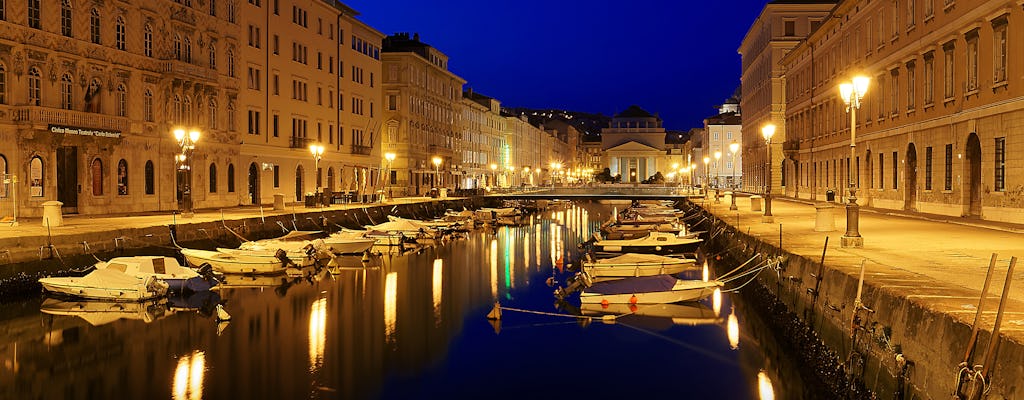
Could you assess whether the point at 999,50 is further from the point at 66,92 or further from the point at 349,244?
the point at 66,92

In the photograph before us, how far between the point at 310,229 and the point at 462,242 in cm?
1020

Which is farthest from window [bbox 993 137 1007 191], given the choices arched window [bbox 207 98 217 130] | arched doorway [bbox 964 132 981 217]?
arched window [bbox 207 98 217 130]

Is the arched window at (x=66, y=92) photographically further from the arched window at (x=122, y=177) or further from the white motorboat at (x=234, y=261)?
the white motorboat at (x=234, y=261)

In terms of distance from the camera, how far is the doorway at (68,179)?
1673 inches

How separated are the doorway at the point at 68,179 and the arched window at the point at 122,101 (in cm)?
356

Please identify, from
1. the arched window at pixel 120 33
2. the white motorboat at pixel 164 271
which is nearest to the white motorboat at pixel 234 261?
the white motorboat at pixel 164 271

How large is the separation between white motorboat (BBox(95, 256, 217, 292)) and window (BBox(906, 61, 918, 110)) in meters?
34.4

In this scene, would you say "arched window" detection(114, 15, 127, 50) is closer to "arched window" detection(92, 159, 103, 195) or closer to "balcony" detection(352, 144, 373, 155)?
"arched window" detection(92, 159, 103, 195)

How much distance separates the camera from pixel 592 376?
736 inches

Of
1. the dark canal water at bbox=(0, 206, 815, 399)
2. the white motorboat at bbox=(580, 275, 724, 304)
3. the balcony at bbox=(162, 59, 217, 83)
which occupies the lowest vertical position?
the dark canal water at bbox=(0, 206, 815, 399)

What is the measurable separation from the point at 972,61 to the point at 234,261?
31.0 metres

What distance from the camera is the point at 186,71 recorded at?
1973 inches

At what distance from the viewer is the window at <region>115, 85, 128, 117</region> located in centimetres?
4537

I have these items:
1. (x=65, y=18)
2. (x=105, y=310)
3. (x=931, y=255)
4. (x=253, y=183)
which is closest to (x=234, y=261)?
(x=105, y=310)
